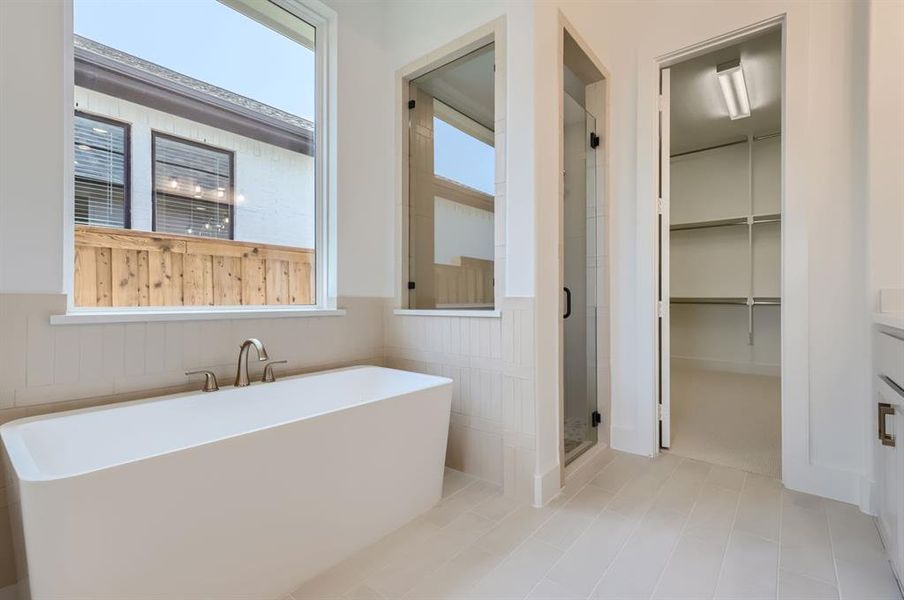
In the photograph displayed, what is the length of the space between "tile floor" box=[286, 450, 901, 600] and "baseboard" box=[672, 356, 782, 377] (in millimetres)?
3524

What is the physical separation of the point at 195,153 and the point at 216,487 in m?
1.69

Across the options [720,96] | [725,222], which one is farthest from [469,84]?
[725,222]

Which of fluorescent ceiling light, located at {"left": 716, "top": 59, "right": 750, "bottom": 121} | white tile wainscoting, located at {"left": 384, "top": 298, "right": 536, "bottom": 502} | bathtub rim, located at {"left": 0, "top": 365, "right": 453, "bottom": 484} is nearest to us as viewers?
bathtub rim, located at {"left": 0, "top": 365, "right": 453, "bottom": 484}

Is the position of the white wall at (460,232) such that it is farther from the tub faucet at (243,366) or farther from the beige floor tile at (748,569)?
the beige floor tile at (748,569)

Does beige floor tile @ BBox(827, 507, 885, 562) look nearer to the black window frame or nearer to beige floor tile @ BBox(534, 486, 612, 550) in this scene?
beige floor tile @ BBox(534, 486, 612, 550)

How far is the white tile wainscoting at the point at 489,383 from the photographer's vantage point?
78.7 inches

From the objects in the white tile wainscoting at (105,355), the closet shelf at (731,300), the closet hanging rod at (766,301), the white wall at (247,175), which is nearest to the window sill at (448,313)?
the white tile wainscoting at (105,355)

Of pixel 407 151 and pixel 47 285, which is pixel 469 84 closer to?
pixel 407 151

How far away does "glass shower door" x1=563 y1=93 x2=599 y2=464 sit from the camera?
8.70ft

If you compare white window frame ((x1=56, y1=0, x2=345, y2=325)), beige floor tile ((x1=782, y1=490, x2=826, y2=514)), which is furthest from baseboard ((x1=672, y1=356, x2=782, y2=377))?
white window frame ((x1=56, y1=0, x2=345, y2=325))

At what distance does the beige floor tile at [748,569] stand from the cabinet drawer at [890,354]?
2.60ft

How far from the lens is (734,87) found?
3.28m

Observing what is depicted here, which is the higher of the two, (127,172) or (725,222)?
(725,222)

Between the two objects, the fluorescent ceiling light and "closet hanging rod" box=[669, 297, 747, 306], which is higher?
the fluorescent ceiling light
